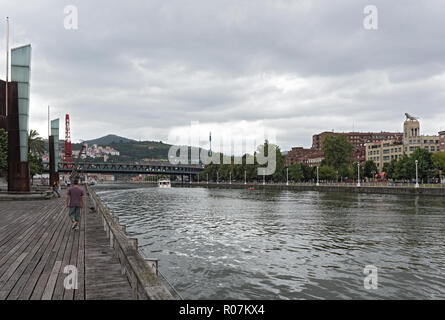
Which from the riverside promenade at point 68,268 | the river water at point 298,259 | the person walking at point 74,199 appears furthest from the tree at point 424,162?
the person walking at point 74,199

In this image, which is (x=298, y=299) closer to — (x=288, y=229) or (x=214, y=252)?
(x=214, y=252)

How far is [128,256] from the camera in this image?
9.05 m

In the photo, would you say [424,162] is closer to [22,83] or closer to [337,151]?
[337,151]

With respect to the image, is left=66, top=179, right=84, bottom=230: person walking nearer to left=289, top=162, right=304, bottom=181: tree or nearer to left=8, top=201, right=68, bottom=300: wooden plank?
left=8, top=201, right=68, bottom=300: wooden plank

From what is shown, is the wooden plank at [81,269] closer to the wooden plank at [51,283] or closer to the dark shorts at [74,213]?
the wooden plank at [51,283]

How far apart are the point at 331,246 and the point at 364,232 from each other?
629 centimetres

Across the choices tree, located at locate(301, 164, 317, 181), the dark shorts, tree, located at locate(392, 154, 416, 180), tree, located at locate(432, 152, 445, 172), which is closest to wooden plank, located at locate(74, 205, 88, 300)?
the dark shorts

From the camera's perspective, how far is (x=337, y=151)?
493 ft

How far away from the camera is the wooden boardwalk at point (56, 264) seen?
8375 millimetres

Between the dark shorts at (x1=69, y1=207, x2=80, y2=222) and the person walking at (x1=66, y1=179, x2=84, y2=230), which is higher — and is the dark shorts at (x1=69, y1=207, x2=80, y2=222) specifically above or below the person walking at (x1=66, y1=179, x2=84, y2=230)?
below

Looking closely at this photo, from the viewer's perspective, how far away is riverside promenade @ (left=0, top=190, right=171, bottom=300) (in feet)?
26.4

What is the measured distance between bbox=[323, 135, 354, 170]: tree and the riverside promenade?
142003 mm

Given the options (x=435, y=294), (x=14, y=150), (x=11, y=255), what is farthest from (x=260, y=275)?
(x=14, y=150)

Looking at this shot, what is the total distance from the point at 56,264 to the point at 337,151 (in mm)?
149241
